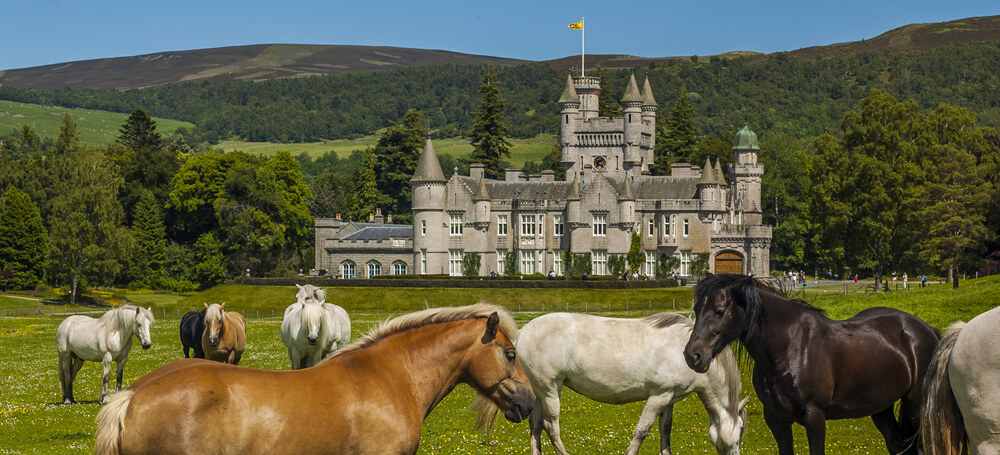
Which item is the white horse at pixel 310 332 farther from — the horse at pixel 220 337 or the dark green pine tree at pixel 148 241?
the dark green pine tree at pixel 148 241

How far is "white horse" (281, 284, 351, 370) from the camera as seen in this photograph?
2020 centimetres

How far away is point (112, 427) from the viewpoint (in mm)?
8594

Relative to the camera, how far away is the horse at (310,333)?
20.2 metres

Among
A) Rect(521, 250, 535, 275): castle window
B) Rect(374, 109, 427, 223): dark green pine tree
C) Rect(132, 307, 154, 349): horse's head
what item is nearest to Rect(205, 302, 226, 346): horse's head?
Rect(132, 307, 154, 349): horse's head

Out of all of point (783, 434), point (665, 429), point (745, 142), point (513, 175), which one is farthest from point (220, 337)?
point (745, 142)

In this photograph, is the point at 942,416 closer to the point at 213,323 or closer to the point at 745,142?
the point at 213,323

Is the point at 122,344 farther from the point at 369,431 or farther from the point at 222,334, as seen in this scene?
the point at 369,431

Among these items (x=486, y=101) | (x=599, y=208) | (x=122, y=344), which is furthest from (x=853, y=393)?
(x=486, y=101)

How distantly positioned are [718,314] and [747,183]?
79.4 meters

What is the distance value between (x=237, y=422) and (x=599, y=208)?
2813 inches

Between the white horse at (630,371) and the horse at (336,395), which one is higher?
the horse at (336,395)

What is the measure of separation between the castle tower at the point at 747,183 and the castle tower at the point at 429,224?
2352cm

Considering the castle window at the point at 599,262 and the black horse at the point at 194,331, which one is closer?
the black horse at the point at 194,331

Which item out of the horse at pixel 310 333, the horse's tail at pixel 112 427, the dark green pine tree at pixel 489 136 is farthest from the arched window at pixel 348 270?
the horse's tail at pixel 112 427
